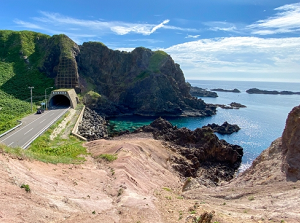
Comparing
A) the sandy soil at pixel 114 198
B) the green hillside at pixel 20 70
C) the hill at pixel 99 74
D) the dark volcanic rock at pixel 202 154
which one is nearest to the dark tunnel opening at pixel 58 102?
the green hillside at pixel 20 70

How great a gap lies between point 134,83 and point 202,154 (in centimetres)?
6746

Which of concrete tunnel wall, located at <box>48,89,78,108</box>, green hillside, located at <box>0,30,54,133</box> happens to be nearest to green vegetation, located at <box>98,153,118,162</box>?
green hillside, located at <box>0,30,54,133</box>

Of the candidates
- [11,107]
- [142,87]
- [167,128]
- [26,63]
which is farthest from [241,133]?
[26,63]

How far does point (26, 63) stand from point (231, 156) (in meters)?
83.8

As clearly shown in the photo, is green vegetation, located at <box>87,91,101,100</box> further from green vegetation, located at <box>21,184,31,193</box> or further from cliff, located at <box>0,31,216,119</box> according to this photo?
green vegetation, located at <box>21,184,31,193</box>

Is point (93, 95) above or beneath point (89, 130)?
above

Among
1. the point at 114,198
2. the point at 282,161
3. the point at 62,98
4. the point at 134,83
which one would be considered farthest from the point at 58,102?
the point at 282,161

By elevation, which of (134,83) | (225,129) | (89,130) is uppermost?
(134,83)

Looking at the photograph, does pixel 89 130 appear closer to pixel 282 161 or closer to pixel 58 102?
pixel 58 102

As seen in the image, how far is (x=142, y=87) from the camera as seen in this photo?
341 feet

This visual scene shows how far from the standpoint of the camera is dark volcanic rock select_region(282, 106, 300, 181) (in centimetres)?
1955

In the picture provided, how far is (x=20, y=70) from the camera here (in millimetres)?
85500

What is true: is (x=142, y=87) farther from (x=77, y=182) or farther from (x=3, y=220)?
(x=3, y=220)

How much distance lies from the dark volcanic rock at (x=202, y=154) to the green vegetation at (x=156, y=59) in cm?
6532
